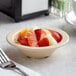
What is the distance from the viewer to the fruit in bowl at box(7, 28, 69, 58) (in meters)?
0.64

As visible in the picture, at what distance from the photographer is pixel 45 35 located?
2.19 ft

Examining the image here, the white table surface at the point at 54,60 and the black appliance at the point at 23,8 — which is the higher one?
the black appliance at the point at 23,8

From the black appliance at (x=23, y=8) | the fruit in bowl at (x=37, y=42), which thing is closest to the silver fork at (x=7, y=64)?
the fruit in bowl at (x=37, y=42)

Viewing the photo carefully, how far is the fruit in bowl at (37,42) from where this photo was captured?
640 millimetres

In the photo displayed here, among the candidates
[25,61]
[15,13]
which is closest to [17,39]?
[25,61]

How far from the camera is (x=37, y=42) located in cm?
66

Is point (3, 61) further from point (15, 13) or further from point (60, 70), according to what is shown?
point (15, 13)

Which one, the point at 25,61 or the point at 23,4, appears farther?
the point at 23,4

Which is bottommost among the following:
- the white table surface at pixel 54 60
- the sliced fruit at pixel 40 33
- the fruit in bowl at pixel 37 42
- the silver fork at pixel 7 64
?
the white table surface at pixel 54 60

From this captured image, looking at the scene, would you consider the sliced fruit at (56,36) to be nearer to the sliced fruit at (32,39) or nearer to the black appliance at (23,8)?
the sliced fruit at (32,39)

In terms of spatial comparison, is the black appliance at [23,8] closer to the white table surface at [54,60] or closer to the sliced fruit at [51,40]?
the white table surface at [54,60]

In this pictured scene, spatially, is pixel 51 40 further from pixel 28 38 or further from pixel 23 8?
pixel 23 8

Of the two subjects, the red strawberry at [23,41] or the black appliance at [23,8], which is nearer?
the red strawberry at [23,41]

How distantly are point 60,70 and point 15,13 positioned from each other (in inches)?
13.9
